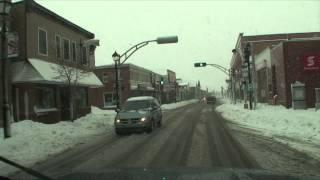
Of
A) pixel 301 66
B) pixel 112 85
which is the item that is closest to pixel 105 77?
pixel 112 85

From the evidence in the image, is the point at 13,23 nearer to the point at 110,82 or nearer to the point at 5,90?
the point at 5,90

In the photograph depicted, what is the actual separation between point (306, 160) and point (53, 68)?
2026 centimetres

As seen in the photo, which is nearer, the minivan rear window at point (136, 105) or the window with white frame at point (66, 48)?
the minivan rear window at point (136, 105)

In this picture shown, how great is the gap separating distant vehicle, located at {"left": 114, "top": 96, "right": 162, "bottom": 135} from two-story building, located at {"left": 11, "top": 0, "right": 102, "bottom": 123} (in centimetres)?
536

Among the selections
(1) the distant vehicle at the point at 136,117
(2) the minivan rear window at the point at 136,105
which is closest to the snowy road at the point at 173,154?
(1) the distant vehicle at the point at 136,117

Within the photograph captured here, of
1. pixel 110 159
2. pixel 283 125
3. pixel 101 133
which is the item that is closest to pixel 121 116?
pixel 101 133

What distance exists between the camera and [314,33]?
111938 millimetres

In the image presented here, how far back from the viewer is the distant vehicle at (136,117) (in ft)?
76.9

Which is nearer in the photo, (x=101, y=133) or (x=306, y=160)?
(x=306, y=160)

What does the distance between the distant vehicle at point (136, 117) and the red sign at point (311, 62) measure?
20772 mm

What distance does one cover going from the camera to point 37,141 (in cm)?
1809

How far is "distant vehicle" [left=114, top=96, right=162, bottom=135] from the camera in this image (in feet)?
76.9

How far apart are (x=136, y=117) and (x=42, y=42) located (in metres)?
9.81

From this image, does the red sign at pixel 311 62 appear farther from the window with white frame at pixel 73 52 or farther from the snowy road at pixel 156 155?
the snowy road at pixel 156 155
